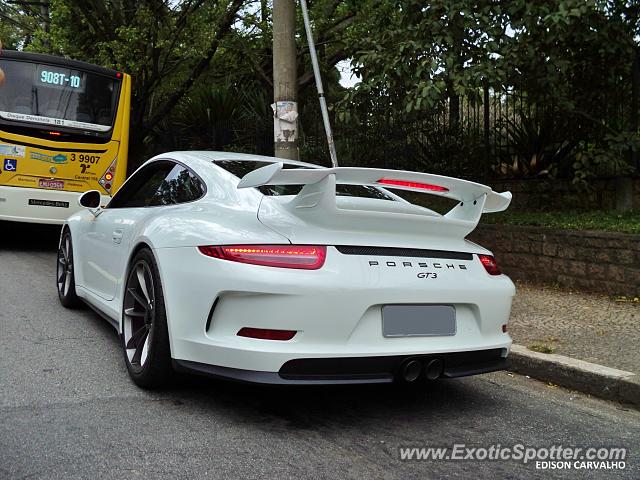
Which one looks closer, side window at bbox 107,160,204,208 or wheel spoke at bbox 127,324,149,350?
wheel spoke at bbox 127,324,149,350

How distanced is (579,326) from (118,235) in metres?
3.80

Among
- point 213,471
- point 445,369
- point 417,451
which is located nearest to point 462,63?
point 445,369

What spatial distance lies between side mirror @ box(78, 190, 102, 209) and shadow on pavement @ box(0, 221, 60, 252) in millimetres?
5896

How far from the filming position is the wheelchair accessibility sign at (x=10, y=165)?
31.4ft

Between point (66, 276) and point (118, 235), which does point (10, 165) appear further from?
point (118, 235)

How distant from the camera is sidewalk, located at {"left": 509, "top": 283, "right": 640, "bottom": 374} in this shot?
14.9 feet

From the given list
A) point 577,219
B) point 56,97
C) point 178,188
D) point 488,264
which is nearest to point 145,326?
point 178,188

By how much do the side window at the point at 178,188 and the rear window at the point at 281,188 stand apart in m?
0.21

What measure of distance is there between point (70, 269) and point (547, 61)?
5.55 m

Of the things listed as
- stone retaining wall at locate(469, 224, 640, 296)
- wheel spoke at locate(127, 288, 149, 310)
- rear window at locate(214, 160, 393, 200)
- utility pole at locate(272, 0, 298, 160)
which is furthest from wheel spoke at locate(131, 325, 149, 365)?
stone retaining wall at locate(469, 224, 640, 296)

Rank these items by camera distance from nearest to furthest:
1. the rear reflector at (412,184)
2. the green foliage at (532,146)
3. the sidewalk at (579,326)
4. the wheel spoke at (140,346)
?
1. the rear reflector at (412,184)
2. the wheel spoke at (140,346)
3. the sidewalk at (579,326)
4. the green foliage at (532,146)

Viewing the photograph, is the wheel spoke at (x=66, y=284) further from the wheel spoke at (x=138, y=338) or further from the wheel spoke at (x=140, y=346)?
the wheel spoke at (x=140, y=346)

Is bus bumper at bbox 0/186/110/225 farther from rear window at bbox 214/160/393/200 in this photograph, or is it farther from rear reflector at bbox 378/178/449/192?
rear reflector at bbox 378/178/449/192

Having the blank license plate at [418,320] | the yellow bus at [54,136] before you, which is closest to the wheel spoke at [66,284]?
the blank license plate at [418,320]
